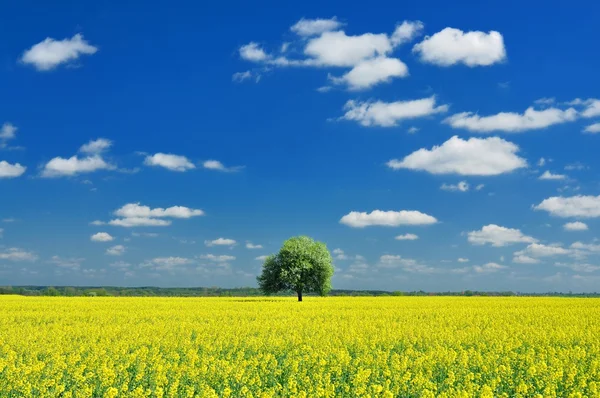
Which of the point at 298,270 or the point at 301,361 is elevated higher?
the point at 298,270

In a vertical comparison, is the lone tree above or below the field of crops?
above

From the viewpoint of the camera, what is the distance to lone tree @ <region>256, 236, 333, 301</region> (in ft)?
225

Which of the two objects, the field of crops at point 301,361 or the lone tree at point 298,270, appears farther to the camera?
the lone tree at point 298,270

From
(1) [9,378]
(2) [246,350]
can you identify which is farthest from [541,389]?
(1) [9,378]

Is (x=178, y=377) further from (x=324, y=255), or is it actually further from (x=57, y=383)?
(x=324, y=255)

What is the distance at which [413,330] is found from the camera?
2459cm

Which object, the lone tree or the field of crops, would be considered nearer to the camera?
the field of crops

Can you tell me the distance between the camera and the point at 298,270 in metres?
68.2

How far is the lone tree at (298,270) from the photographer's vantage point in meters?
68.6

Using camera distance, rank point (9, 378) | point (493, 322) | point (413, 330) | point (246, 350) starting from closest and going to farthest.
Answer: point (9, 378) → point (246, 350) → point (413, 330) → point (493, 322)

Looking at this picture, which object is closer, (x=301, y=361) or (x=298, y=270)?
(x=301, y=361)

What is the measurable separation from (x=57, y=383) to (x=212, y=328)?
38.0 ft

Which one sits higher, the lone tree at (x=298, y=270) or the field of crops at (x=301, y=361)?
the lone tree at (x=298, y=270)

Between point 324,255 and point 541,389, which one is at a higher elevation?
point 324,255
